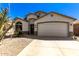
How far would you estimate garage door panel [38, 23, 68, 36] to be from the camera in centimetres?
2495

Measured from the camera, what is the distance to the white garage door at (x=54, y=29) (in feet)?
81.9

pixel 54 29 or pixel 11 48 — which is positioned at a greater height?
pixel 54 29

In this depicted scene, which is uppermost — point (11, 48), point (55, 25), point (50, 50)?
point (55, 25)

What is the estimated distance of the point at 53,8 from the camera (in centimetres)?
2694

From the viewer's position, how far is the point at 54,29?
2517 centimetres

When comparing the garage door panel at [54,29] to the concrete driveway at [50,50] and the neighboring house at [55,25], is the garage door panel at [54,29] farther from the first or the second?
the concrete driveway at [50,50]

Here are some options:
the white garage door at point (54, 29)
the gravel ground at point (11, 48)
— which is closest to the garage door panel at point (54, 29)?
the white garage door at point (54, 29)

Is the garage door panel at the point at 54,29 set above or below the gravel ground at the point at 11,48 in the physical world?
above

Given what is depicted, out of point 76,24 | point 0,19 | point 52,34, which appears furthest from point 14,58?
point 76,24

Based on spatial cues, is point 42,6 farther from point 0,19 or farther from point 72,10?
point 0,19

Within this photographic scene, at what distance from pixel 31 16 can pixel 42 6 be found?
466cm

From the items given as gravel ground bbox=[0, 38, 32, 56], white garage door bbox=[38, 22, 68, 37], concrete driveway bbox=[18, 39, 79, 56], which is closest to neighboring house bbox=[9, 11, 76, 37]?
white garage door bbox=[38, 22, 68, 37]

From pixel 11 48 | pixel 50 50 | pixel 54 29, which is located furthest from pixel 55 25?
pixel 11 48

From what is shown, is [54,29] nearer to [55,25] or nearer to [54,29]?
[54,29]
